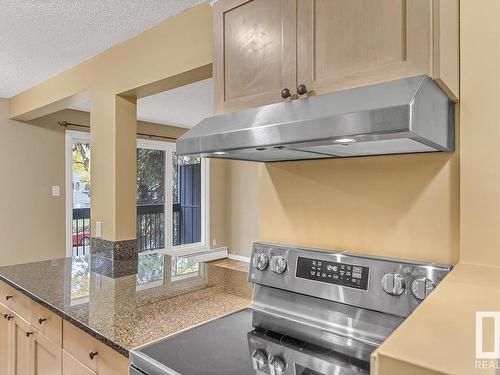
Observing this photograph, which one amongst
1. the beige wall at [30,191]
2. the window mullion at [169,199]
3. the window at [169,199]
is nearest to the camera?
the beige wall at [30,191]

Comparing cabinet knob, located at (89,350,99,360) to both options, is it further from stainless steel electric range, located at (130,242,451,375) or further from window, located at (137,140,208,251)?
window, located at (137,140,208,251)

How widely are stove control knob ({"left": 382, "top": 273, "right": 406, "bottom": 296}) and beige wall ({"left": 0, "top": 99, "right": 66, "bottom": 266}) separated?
13.6 feet

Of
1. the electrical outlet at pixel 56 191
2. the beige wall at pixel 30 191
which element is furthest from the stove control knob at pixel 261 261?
the electrical outlet at pixel 56 191

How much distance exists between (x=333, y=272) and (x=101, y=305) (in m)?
0.93

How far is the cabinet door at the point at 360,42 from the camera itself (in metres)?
0.90

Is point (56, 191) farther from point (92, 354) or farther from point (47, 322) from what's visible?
point (92, 354)

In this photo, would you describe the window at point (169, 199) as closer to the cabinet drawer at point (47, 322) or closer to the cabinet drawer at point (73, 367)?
the cabinet drawer at point (47, 322)

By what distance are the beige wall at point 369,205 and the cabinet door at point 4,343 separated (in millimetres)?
1512

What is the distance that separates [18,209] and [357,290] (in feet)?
13.4

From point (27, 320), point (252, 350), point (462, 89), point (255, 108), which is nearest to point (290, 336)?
point (252, 350)

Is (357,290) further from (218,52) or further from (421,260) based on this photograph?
(218,52)

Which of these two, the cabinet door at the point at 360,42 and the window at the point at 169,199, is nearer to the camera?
the cabinet door at the point at 360,42

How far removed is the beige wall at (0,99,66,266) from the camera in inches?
154

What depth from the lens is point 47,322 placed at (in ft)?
5.09
